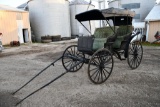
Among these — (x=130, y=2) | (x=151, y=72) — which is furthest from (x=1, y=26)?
(x=130, y=2)

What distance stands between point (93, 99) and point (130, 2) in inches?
854

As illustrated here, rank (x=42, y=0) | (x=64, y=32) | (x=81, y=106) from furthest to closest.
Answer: (x=64, y=32) < (x=42, y=0) < (x=81, y=106)

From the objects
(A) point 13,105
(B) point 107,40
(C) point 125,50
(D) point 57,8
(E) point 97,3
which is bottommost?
(A) point 13,105

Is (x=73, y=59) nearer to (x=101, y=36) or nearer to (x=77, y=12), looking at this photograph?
(x=101, y=36)

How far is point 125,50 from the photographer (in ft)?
18.1

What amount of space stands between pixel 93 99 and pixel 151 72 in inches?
123

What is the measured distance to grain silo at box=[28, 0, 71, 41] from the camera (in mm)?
21500

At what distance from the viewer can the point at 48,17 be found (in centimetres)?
2150

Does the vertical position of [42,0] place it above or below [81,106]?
above

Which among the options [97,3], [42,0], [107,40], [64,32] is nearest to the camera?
[107,40]

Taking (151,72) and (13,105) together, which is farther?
(151,72)

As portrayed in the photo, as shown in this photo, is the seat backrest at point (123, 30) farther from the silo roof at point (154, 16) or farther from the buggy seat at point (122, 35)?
the silo roof at point (154, 16)

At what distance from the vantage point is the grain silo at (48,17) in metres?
21.5

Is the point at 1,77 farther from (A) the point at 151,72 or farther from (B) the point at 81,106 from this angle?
(A) the point at 151,72
